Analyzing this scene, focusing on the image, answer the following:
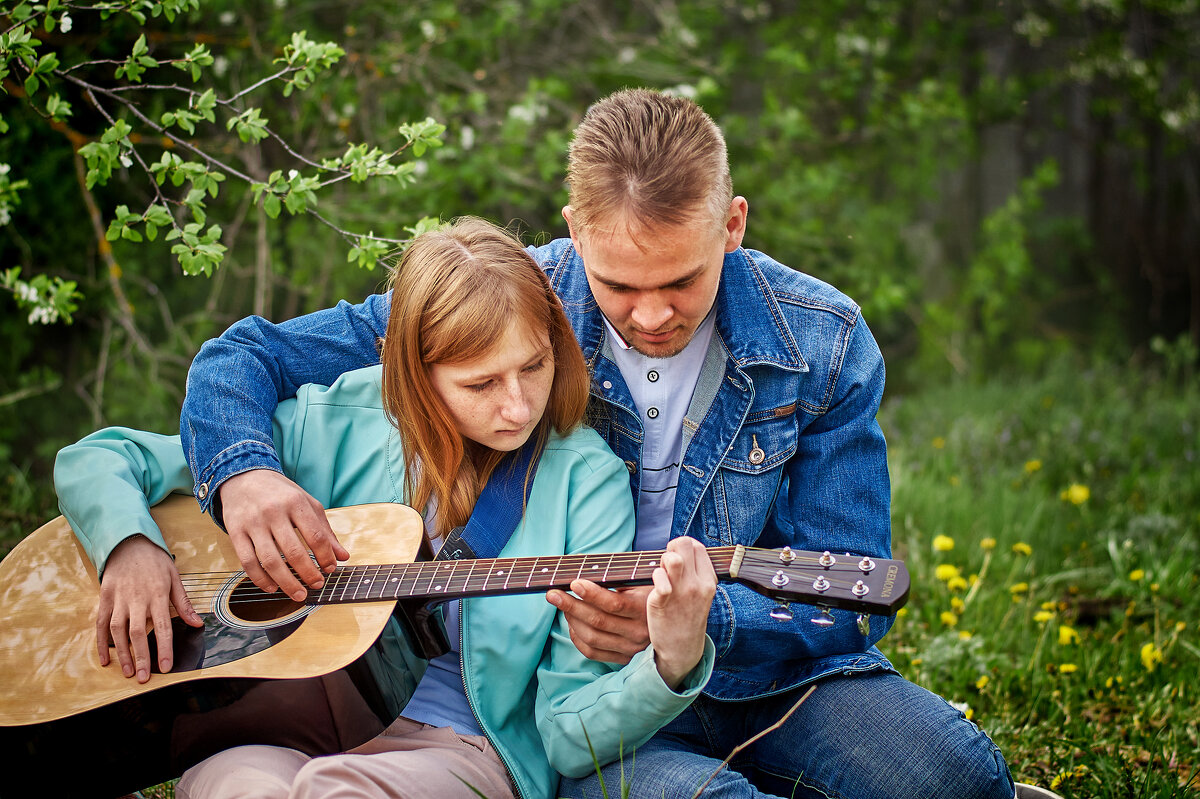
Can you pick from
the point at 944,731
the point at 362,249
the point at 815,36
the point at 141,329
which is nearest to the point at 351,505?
the point at 362,249

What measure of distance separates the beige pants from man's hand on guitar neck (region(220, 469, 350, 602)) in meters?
0.31

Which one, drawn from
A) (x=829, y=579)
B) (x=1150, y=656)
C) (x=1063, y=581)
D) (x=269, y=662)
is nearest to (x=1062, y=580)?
(x=1063, y=581)

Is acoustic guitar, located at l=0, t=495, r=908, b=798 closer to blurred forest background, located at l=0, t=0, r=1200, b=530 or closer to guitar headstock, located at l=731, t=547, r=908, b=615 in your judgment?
guitar headstock, located at l=731, t=547, r=908, b=615

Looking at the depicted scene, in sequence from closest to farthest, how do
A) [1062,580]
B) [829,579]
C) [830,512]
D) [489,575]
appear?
[829,579]
[489,575]
[830,512]
[1062,580]

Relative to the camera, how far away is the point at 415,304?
2168 mm

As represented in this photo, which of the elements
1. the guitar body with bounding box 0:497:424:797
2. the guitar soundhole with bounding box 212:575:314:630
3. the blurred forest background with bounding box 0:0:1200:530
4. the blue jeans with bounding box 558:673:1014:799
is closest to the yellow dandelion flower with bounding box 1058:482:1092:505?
the blurred forest background with bounding box 0:0:1200:530

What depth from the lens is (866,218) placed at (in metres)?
6.95

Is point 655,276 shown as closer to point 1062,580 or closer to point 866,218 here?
point 1062,580

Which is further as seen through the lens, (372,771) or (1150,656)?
(1150,656)

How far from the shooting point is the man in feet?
6.54

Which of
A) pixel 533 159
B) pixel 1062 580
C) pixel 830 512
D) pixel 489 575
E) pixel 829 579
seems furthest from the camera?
pixel 533 159

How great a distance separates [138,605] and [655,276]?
121cm

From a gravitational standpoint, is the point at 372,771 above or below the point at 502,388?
below

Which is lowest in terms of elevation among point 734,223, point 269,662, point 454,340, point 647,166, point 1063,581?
point 1063,581
